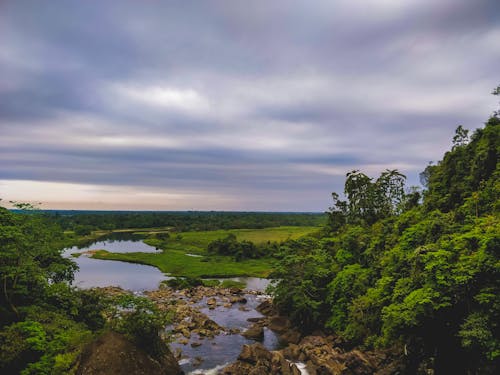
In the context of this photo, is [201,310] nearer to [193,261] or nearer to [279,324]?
[279,324]

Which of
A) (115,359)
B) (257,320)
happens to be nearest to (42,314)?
(115,359)

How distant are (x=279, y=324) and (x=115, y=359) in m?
22.3

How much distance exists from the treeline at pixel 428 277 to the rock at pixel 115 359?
16.2 m

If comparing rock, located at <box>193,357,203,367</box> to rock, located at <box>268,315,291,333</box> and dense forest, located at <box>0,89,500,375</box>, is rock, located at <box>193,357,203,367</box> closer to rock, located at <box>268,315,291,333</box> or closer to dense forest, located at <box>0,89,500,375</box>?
dense forest, located at <box>0,89,500,375</box>

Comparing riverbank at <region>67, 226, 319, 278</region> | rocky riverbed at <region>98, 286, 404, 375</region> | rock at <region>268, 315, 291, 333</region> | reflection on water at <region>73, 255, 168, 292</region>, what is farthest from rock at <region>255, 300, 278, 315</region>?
reflection on water at <region>73, 255, 168, 292</region>

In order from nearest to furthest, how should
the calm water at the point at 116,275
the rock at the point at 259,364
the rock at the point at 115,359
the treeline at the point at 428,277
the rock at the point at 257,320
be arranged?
the treeline at the point at 428,277 → the rock at the point at 115,359 → the rock at the point at 259,364 → the rock at the point at 257,320 → the calm water at the point at 116,275

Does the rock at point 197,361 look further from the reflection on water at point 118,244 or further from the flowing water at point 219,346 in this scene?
the reflection on water at point 118,244

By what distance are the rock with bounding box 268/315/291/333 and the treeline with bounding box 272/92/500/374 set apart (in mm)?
1242

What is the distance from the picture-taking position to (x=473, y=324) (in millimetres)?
18750

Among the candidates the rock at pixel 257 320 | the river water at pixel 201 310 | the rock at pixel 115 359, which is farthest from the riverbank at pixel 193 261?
the rock at pixel 115 359

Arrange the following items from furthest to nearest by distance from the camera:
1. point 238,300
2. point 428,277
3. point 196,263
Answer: point 196,263 < point 238,300 < point 428,277

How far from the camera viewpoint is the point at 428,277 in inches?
851

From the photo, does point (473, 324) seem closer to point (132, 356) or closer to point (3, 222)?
point (132, 356)

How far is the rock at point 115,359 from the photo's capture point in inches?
831
